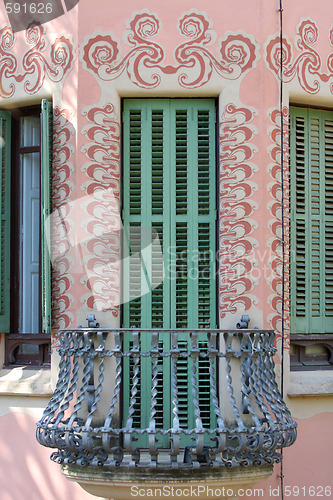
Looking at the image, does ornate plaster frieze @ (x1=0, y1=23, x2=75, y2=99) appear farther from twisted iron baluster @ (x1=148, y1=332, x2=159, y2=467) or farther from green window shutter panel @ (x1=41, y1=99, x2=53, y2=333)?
twisted iron baluster @ (x1=148, y1=332, x2=159, y2=467)

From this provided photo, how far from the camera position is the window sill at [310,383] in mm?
8695

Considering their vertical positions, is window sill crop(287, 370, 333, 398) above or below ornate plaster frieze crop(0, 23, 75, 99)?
below

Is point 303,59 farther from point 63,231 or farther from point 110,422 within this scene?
point 110,422

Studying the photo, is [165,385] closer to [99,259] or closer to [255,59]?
[99,259]

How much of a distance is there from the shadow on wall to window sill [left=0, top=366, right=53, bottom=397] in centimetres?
25

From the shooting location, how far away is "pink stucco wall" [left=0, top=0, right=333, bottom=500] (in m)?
8.55

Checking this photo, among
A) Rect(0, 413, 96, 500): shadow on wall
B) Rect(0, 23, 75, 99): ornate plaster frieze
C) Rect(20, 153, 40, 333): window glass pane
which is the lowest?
Rect(0, 413, 96, 500): shadow on wall

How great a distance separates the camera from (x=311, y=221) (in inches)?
363

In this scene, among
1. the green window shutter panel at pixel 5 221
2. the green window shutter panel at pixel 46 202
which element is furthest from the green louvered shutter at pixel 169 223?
the green window shutter panel at pixel 5 221

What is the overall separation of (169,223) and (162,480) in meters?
2.58

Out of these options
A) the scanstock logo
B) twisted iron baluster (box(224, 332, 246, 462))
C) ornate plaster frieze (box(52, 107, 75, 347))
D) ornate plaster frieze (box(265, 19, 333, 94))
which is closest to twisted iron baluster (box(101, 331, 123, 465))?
twisted iron baluster (box(224, 332, 246, 462))

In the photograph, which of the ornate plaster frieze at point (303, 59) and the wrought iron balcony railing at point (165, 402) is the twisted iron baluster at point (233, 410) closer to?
the wrought iron balcony railing at point (165, 402)

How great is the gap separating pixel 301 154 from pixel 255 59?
1.17 m

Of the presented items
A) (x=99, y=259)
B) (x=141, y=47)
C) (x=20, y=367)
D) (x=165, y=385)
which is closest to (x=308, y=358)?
(x=165, y=385)
